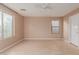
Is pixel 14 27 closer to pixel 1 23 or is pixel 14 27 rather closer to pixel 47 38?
pixel 1 23

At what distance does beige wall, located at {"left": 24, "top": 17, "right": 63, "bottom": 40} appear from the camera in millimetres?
10383

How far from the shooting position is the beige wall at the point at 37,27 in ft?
34.1

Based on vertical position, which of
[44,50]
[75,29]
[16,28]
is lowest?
[44,50]

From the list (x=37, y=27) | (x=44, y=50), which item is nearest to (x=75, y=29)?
(x=44, y=50)

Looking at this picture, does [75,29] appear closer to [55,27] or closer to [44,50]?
[44,50]

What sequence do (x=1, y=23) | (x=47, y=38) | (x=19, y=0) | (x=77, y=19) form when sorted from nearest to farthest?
(x=19, y=0) < (x=1, y=23) < (x=77, y=19) < (x=47, y=38)

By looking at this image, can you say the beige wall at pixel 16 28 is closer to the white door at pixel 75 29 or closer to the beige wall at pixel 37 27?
the beige wall at pixel 37 27

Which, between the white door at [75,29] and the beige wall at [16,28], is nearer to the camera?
the beige wall at [16,28]

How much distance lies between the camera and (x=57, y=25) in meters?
10.4

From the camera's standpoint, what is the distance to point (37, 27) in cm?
1049

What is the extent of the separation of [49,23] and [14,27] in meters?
3.84

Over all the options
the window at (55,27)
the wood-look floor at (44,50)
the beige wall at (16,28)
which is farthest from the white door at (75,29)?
the beige wall at (16,28)

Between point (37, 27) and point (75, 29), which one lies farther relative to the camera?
point (37, 27)
